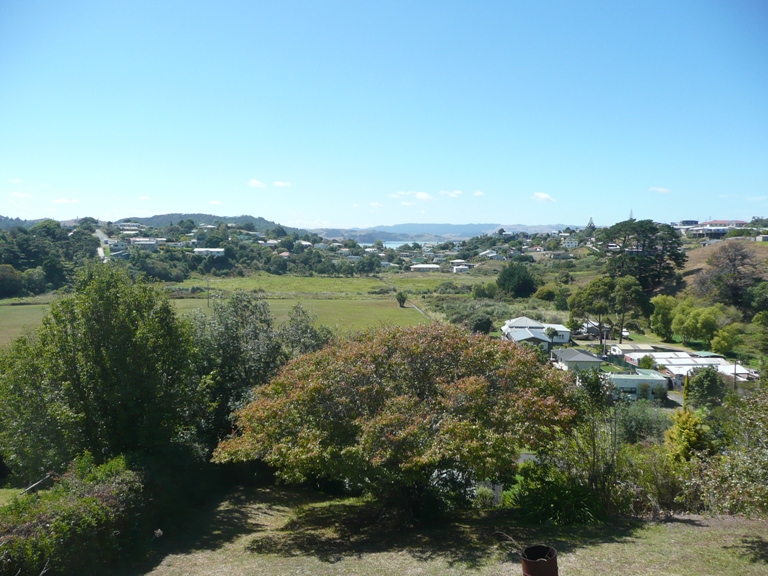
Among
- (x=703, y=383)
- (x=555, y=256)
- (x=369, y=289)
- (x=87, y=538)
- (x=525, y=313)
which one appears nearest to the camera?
(x=87, y=538)

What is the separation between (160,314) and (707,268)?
6352 cm

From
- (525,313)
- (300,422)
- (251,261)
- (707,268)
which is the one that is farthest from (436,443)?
(251,261)

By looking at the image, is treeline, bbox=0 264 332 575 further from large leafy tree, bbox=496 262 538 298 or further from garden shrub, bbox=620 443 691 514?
large leafy tree, bbox=496 262 538 298

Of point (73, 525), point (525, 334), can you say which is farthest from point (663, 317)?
point (73, 525)


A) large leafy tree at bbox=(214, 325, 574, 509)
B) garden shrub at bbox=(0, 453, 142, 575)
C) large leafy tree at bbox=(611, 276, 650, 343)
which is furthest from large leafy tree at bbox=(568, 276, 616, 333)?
A: garden shrub at bbox=(0, 453, 142, 575)

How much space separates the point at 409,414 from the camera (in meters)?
9.70

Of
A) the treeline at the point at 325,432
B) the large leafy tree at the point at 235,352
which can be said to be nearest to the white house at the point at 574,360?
the large leafy tree at the point at 235,352

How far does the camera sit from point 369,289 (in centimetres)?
7375

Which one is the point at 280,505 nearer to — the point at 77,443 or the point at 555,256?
the point at 77,443

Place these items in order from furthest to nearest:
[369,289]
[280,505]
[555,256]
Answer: [555,256]
[369,289]
[280,505]

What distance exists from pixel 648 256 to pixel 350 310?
124 feet

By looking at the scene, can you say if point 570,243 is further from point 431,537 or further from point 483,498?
point 431,537

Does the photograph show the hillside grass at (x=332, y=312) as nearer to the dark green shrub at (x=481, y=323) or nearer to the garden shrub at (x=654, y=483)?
the dark green shrub at (x=481, y=323)

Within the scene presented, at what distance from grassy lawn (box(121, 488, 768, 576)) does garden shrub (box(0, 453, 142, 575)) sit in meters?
0.68
